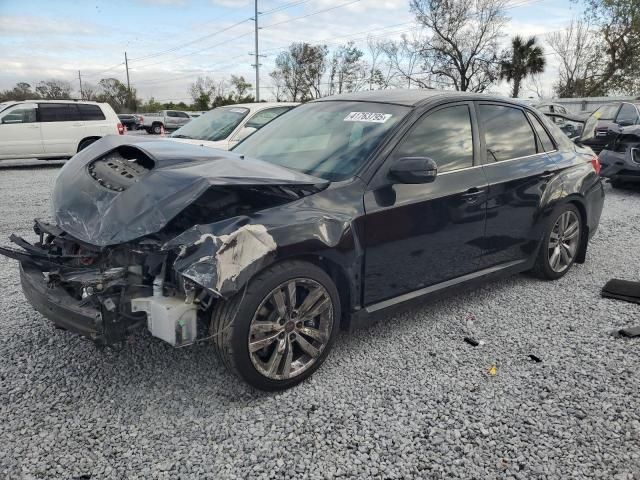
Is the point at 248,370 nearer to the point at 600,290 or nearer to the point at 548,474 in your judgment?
the point at 548,474

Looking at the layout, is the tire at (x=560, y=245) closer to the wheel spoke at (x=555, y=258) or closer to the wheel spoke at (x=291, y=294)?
the wheel spoke at (x=555, y=258)

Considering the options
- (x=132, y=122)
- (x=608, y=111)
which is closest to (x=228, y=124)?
(x=608, y=111)

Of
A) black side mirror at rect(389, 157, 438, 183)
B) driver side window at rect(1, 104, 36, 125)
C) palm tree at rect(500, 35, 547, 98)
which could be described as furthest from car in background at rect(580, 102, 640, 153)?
palm tree at rect(500, 35, 547, 98)

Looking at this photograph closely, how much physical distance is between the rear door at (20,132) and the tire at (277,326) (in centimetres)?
1278

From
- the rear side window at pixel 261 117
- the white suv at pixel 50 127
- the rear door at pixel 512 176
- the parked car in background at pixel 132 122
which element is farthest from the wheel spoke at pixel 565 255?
the parked car in background at pixel 132 122

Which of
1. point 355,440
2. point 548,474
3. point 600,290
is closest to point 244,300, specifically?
point 355,440

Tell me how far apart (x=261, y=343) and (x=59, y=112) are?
13248 mm

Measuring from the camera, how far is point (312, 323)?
2.90m

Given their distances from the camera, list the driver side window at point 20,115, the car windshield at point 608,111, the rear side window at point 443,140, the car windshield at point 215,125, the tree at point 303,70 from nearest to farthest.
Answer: the rear side window at point 443,140 → the car windshield at point 215,125 → the driver side window at point 20,115 → the car windshield at point 608,111 → the tree at point 303,70

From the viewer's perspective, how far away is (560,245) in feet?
15.0

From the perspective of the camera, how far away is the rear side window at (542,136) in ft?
14.3

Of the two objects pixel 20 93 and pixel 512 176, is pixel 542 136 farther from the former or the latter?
pixel 20 93

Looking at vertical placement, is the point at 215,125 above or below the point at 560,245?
above

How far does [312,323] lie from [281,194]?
77 centimetres
